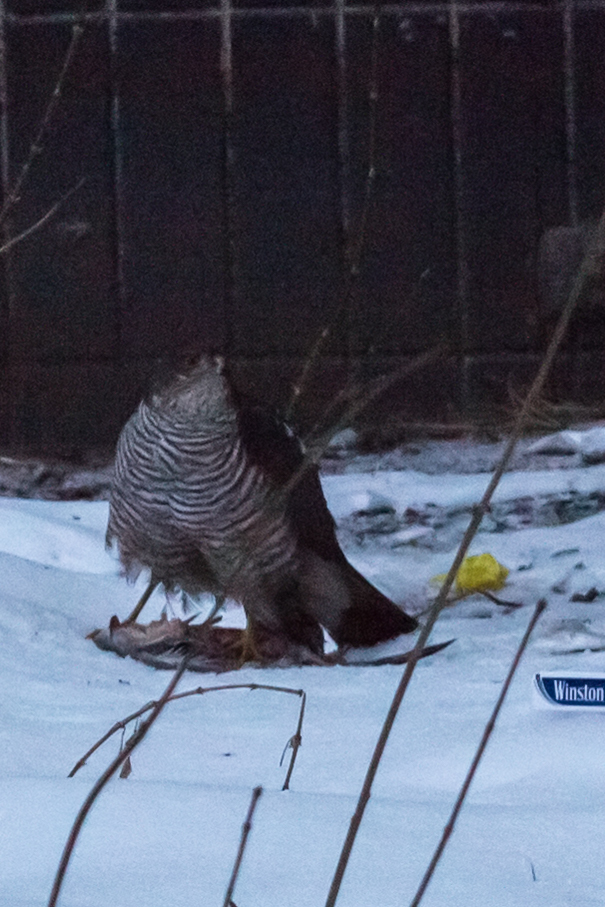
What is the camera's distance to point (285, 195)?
171 inches

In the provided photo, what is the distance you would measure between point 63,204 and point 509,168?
135 cm

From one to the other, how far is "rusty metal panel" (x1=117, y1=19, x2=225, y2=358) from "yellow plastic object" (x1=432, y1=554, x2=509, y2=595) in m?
1.47

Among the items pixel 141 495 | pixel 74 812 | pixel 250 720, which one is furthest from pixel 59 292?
pixel 74 812

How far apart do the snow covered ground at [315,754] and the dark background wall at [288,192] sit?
0.92 metres

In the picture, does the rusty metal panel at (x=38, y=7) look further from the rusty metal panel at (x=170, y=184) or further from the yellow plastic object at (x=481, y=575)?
the yellow plastic object at (x=481, y=575)

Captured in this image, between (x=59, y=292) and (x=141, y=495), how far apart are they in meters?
1.84

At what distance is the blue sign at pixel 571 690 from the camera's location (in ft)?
5.88

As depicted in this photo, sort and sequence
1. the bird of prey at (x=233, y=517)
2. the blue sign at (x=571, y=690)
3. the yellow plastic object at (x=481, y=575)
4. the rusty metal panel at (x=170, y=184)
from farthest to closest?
the rusty metal panel at (x=170, y=184) < the yellow plastic object at (x=481, y=575) < the bird of prey at (x=233, y=517) < the blue sign at (x=571, y=690)

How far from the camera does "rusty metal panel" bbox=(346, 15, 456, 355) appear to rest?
14.1 feet

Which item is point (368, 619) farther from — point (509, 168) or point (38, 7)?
point (38, 7)

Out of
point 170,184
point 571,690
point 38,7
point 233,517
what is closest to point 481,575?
point 233,517

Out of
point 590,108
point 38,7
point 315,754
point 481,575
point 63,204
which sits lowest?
point 481,575

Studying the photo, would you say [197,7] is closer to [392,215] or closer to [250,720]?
[392,215]

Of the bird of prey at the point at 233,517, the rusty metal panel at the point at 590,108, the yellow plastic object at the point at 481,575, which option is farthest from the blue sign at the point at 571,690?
the rusty metal panel at the point at 590,108
